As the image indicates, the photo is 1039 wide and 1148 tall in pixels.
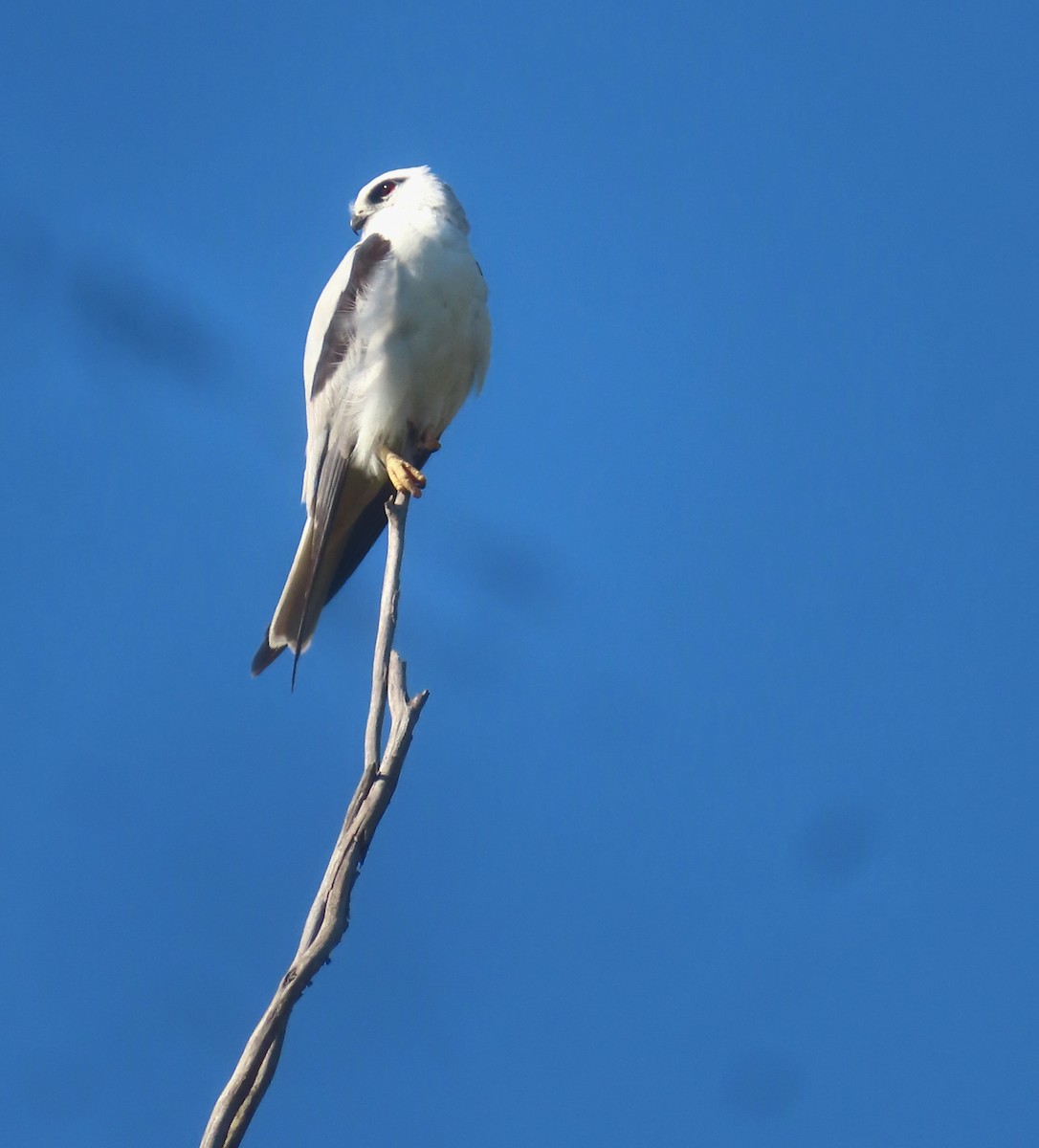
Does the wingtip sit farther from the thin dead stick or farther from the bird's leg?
the thin dead stick

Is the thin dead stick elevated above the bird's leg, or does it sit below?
below

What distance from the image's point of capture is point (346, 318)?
4.62 meters

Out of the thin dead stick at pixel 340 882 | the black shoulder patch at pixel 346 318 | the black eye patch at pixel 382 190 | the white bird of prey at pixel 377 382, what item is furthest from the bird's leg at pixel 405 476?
the black eye patch at pixel 382 190

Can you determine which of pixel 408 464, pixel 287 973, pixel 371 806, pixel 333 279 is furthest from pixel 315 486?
pixel 287 973

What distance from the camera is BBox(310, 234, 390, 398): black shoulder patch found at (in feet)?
15.1

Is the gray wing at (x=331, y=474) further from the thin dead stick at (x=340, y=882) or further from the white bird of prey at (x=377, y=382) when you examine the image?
the thin dead stick at (x=340, y=882)

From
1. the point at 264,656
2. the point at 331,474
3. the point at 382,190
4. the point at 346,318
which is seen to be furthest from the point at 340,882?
the point at 382,190

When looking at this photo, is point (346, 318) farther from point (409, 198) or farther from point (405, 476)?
point (409, 198)

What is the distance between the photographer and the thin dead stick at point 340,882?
224 centimetres

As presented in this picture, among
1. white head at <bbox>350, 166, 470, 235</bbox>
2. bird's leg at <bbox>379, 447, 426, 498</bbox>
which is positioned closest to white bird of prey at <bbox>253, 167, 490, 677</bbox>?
bird's leg at <bbox>379, 447, 426, 498</bbox>

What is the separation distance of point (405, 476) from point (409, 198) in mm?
1465

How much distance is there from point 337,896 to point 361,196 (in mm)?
3937

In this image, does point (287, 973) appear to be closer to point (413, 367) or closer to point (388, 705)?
point (388, 705)

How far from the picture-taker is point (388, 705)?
9.50 feet
